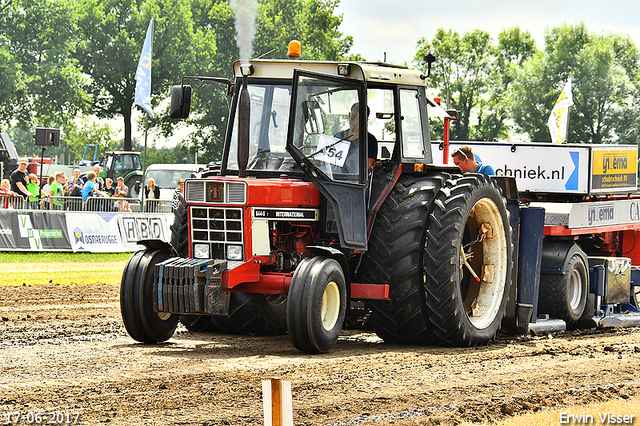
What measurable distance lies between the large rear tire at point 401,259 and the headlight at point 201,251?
1521mm

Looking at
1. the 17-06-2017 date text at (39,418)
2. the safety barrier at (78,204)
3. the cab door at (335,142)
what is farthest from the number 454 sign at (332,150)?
the safety barrier at (78,204)

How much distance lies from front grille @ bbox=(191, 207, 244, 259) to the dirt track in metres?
1.00

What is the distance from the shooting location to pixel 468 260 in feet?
31.2

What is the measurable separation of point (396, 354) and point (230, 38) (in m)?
45.8

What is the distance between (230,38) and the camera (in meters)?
51.8

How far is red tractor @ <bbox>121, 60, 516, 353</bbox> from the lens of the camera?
766 cm

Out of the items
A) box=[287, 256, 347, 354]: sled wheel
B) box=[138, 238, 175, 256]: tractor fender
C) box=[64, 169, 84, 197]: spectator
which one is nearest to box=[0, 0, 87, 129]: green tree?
box=[64, 169, 84, 197]: spectator

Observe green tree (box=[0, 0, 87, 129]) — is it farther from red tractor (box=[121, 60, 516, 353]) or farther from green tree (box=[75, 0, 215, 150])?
red tractor (box=[121, 60, 516, 353])

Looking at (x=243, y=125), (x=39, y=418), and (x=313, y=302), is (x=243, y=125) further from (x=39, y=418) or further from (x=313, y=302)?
(x=39, y=418)

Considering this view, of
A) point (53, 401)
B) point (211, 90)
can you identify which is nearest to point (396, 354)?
point (53, 401)

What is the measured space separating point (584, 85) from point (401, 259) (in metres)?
59.1

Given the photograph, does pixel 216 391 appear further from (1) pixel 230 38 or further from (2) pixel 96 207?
(1) pixel 230 38

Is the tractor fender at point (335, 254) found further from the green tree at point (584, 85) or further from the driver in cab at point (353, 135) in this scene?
the green tree at point (584, 85)

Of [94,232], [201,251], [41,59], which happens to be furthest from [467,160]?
[41,59]
